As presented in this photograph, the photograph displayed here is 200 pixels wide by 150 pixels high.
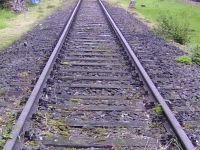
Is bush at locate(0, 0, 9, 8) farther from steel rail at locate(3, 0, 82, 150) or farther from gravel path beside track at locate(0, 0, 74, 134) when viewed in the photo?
steel rail at locate(3, 0, 82, 150)

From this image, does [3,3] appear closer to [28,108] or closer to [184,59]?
[184,59]

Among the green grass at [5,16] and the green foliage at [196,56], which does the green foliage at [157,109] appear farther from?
the green grass at [5,16]

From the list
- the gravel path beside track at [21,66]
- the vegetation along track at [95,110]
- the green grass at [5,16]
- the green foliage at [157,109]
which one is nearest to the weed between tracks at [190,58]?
the vegetation along track at [95,110]

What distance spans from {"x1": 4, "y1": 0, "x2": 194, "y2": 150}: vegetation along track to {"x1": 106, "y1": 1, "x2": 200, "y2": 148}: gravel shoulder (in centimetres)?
30

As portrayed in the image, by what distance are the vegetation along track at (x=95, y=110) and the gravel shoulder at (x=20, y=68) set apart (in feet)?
0.92

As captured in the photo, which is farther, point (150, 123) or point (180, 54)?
point (180, 54)

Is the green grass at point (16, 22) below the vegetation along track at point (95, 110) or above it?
below

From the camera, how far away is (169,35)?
14.1m

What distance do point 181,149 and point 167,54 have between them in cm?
635

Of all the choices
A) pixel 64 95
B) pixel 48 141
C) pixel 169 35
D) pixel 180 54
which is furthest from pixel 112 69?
pixel 169 35

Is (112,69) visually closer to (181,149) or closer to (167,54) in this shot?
(167,54)

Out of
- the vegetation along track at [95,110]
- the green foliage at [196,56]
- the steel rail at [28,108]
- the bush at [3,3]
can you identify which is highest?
the steel rail at [28,108]

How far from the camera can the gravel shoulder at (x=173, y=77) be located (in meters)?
6.04

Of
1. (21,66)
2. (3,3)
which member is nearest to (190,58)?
(21,66)
